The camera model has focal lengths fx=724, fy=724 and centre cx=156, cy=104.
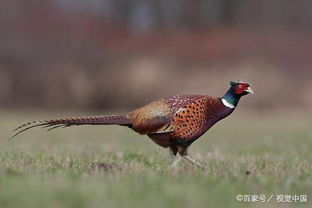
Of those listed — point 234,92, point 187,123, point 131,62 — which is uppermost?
point 131,62

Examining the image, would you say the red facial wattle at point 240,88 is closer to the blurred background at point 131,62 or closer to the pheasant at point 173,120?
the pheasant at point 173,120

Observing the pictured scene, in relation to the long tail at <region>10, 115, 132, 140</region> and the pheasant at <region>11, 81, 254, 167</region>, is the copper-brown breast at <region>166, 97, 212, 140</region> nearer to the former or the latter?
the pheasant at <region>11, 81, 254, 167</region>

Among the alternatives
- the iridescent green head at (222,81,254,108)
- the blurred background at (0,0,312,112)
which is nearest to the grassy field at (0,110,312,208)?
the iridescent green head at (222,81,254,108)

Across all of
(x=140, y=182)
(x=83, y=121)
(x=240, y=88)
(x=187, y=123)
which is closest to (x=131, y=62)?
(x=240, y=88)

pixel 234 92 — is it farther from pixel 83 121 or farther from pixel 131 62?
pixel 131 62

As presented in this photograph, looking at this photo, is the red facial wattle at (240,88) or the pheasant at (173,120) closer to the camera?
the pheasant at (173,120)

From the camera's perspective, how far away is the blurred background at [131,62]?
22125mm

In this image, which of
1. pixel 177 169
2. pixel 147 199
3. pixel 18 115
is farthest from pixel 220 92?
pixel 147 199

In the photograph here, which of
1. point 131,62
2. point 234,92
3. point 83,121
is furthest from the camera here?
point 131,62

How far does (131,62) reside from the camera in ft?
76.2

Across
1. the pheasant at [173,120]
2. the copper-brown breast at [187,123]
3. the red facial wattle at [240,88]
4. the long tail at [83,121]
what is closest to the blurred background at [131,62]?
the red facial wattle at [240,88]

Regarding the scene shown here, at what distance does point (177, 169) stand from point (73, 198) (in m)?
1.60

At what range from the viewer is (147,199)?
4145 millimetres

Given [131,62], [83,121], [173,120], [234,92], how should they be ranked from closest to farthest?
[83,121]
[173,120]
[234,92]
[131,62]
